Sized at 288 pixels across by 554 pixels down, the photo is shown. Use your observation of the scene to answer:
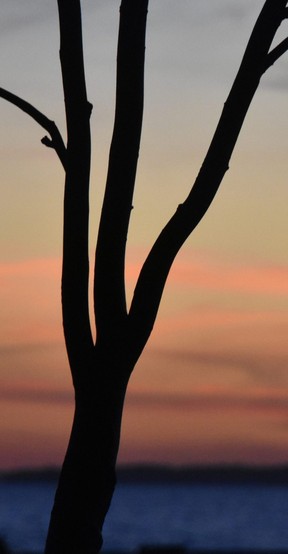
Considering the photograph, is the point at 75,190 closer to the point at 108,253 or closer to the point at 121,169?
the point at 121,169

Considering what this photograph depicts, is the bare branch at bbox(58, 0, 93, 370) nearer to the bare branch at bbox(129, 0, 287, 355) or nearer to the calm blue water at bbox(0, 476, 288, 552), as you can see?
the bare branch at bbox(129, 0, 287, 355)

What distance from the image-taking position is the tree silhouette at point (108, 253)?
6.65 meters

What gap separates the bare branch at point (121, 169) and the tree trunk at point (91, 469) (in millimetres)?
319

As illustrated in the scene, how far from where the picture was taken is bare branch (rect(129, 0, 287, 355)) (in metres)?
6.69

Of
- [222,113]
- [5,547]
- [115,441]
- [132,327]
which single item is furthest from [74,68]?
[5,547]

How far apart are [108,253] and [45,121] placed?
0.89 meters

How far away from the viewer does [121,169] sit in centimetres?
685

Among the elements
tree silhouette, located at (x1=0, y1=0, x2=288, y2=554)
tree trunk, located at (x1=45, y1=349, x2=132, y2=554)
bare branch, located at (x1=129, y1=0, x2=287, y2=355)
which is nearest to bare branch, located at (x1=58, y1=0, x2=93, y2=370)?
tree silhouette, located at (x1=0, y1=0, x2=288, y2=554)

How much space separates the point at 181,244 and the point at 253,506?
152 meters

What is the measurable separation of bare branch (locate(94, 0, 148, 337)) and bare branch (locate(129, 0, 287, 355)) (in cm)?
14

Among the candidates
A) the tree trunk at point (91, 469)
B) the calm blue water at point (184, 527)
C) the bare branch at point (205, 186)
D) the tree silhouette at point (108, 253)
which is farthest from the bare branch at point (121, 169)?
the calm blue water at point (184, 527)

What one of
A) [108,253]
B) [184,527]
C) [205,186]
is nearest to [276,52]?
[205,186]

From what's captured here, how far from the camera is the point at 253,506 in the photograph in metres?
155

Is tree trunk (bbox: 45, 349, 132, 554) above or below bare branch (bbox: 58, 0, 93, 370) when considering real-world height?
below
